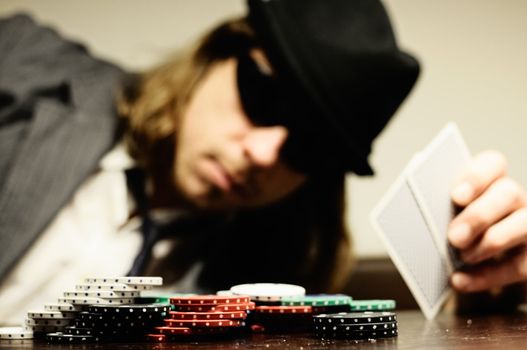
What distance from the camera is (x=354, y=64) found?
51.0 inches

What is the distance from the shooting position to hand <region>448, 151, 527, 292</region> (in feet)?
3.69

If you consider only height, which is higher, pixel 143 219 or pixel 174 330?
pixel 174 330

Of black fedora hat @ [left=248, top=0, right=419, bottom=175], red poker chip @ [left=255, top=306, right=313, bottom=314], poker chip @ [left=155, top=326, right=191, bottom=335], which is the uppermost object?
black fedora hat @ [left=248, top=0, right=419, bottom=175]

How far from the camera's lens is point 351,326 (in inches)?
29.7

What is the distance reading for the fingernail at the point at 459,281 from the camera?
3.88ft

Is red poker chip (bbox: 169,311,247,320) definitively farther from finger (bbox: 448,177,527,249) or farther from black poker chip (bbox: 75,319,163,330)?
finger (bbox: 448,177,527,249)

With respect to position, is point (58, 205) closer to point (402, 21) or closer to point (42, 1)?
point (42, 1)

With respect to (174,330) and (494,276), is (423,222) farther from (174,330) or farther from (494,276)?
(174,330)

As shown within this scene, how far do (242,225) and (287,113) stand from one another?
632 mm

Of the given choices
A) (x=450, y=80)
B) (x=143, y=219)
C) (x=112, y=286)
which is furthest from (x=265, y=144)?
(x=450, y=80)

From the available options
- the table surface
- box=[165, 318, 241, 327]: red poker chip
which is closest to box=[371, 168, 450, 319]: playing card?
the table surface

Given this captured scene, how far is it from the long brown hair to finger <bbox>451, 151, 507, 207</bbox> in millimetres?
551

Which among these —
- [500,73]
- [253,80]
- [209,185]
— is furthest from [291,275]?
[500,73]

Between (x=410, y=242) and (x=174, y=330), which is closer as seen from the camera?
(x=174, y=330)
